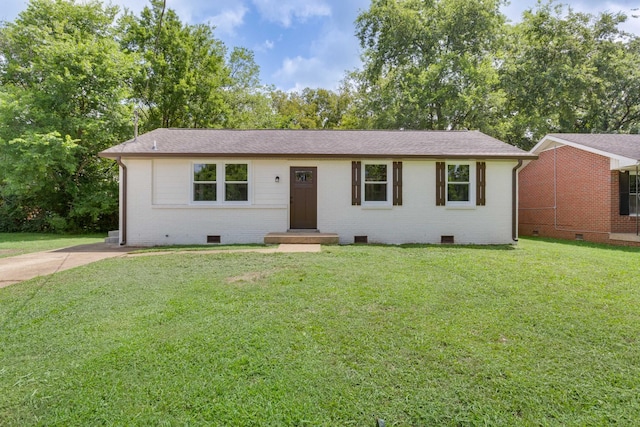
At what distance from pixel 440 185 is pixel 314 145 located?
4202 mm

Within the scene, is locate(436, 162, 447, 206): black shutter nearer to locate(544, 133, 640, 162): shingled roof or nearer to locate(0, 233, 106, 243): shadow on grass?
locate(544, 133, 640, 162): shingled roof

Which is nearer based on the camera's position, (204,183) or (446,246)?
(446,246)

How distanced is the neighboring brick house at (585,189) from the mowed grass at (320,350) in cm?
768

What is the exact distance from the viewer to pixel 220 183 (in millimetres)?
9492

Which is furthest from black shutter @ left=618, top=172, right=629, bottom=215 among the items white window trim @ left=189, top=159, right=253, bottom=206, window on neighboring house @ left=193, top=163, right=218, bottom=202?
window on neighboring house @ left=193, top=163, right=218, bottom=202

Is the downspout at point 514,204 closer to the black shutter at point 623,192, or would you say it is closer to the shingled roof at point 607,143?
the shingled roof at point 607,143

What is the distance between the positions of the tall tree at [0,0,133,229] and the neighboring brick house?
769 inches

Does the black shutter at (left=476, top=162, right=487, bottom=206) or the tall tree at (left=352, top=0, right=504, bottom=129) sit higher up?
the tall tree at (left=352, top=0, right=504, bottom=129)

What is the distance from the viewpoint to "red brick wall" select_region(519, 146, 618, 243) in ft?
36.2

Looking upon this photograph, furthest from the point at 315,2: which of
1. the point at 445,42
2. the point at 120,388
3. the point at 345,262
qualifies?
the point at 445,42

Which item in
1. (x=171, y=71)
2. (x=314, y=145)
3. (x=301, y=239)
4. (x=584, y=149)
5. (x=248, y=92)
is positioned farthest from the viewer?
(x=248, y=92)

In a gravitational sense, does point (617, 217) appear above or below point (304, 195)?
below

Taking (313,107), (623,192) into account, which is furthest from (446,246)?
(313,107)

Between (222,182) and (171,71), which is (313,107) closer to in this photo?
(171,71)
